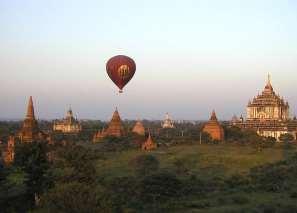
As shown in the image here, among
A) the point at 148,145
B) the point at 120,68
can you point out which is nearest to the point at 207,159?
the point at 148,145

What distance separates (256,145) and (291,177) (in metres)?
18.0

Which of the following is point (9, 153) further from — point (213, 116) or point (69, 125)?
point (69, 125)

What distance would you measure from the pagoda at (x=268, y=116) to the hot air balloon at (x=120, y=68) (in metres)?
36.6

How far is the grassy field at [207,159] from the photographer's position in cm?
3812

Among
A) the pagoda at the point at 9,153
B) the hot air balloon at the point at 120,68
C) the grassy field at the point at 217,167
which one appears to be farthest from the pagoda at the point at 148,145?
the hot air balloon at the point at 120,68

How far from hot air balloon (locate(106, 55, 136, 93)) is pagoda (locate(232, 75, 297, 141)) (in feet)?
120

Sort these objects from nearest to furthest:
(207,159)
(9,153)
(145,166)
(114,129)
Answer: (145,166) → (207,159) → (9,153) → (114,129)

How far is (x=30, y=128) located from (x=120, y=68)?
20695 mm

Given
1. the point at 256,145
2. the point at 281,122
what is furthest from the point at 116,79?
the point at 281,122

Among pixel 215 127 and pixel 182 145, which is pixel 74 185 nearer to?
pixel 182 145

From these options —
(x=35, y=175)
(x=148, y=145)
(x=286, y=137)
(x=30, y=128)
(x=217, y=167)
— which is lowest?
(x=217, y=167)

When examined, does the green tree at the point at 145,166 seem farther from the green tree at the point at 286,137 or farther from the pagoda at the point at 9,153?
the green tree at the point at 286,137

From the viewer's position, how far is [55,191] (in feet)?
64.0

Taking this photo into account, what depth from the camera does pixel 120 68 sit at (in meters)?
32.9
